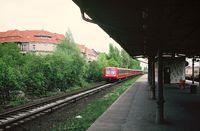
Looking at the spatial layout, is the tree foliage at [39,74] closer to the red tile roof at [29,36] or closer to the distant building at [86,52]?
the red tile roof at [29,36]

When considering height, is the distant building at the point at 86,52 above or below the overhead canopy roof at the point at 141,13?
above

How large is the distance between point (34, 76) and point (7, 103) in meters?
5.52

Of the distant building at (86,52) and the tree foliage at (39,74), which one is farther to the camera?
the distant building at (86,52)

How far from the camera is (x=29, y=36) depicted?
92.5m

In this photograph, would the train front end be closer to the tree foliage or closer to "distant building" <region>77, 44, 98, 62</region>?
the tree foliage

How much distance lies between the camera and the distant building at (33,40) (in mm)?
89562

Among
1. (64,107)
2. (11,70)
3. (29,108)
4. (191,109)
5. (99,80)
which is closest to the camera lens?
(191,109)

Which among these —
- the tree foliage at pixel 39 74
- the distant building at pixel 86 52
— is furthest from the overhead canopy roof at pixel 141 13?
the distant building at pixel 86 52

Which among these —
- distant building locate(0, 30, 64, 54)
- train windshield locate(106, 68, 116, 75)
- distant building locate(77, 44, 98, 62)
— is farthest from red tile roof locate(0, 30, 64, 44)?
train windshield locate(106, 68, 116, 75)

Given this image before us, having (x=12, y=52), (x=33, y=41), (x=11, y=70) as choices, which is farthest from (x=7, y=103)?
(x=33, y=41)

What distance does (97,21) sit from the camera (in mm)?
10898

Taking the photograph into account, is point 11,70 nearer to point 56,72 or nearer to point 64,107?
point 64,107

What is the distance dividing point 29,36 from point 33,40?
4.11 m

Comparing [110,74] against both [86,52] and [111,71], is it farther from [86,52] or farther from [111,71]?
[86,52]
